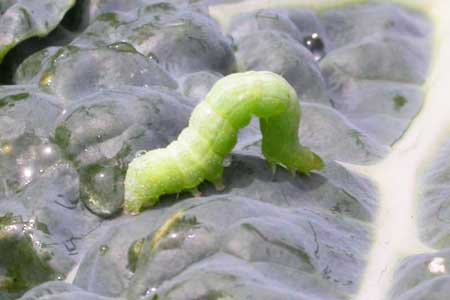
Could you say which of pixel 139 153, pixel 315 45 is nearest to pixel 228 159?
pixel 139 153

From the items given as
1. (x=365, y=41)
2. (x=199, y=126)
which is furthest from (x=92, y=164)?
(x=365, y=41)

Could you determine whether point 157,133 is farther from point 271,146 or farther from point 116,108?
point 271,146

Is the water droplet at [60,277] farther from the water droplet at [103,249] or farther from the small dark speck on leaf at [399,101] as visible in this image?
the small dark speck on leaf at [399,101]

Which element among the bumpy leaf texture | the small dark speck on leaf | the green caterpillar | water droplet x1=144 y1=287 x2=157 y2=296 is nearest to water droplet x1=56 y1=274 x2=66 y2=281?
the bumpy leaf texture

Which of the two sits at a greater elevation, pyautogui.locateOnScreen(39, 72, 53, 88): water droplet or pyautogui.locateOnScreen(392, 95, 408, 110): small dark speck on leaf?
pyautogui.locateOnScreen(39, 72, 53, 88): water droplet

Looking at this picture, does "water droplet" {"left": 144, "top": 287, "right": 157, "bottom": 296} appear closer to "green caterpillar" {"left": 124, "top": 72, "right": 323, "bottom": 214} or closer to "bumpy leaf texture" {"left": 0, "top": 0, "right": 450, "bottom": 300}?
"bumpy leaf texture" {"left": 0, "top": 0, "right": 450, "bottom": 300}

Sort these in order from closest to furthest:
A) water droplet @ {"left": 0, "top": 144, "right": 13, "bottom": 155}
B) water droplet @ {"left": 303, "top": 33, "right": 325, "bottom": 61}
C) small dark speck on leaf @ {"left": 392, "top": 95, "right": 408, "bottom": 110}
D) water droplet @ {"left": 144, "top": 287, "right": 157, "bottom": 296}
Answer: water droplet @ {"left": 144, "top": 287, "right": 157, "bottom": 296}, water droplet @ {"left": 0, "top": 144, "right": 13, "bottom": 155}, small dark speck on leaf @ {"left": 392, "top": 95, "right": 408, "bottom": 110}, water droplet @ {"left": 303, "top": 33, "right": 325, "bottom": 61}
